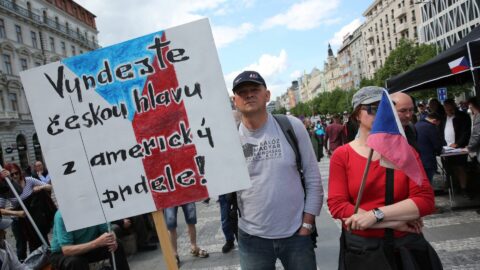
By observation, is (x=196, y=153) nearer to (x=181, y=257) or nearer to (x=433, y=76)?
(x=181, y=257)

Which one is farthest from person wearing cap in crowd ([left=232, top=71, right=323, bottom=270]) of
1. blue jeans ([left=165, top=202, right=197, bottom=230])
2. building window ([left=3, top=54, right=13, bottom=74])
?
building window ([left=3, top=54, right=13, bottom=74])

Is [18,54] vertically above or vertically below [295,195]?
above

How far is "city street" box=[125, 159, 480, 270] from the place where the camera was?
14.5 ft

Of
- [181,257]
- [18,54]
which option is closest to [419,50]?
[18,54]

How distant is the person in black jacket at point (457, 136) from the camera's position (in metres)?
6.82

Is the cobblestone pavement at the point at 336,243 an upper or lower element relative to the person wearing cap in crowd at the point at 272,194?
lower

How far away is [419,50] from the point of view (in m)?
41.2

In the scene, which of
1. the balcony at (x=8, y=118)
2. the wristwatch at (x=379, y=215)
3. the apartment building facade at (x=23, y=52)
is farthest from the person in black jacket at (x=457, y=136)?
the balcony at (x=8, y=118)

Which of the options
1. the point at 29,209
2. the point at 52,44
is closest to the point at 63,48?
the point at 52,44

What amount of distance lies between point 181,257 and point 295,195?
11.6ft

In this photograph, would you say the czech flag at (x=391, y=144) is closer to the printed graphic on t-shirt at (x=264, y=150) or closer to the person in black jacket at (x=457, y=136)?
the printed graphic on t-shirt at (x=264, y=150)

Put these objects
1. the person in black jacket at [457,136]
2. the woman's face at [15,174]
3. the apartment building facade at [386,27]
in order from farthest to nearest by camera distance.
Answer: the apartment building facade at [386,27] < the person in black jacket at [457,136] < the woman's face at [15,174]

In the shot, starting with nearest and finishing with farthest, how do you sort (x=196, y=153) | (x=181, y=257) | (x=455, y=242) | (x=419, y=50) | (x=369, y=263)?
(x=369, y=263) < (x=196, y=153) < (x=455, y=242) < (x=181, y=257) < (x=419, y=50)

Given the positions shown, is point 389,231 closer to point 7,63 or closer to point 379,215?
point 379,215
